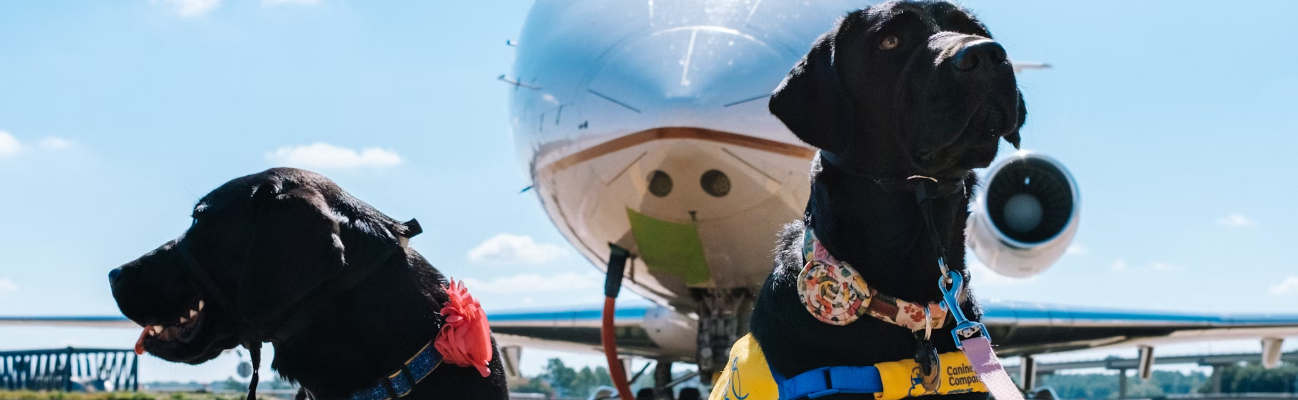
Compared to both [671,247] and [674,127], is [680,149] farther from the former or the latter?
[671,247]

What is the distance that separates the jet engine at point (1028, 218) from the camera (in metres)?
10.7

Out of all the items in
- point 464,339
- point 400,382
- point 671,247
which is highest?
point 671,247

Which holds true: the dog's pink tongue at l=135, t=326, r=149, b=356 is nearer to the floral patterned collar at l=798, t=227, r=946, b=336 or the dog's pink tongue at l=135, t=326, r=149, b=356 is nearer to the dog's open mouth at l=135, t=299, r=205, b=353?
the dog's open mouth at l=135, t=299, r=205, b=353

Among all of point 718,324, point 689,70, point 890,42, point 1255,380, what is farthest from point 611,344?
point 1255,380

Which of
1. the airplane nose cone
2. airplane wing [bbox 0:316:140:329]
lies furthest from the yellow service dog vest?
airplane wing [bbox 0:316:140:329]

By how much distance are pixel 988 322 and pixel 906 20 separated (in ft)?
32.7

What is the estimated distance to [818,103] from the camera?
274cm

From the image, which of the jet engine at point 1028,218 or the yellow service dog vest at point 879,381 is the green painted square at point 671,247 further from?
the yellow service dog vest at point 879,381

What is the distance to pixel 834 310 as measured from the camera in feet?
8.84

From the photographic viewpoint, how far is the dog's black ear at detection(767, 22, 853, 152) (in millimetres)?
2725

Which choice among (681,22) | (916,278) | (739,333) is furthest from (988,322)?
(916,278)

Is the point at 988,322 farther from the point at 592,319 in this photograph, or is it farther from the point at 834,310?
the point at 834,310

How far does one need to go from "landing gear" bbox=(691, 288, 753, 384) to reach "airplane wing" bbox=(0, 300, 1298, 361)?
2821mm

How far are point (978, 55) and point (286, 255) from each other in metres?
1.79
